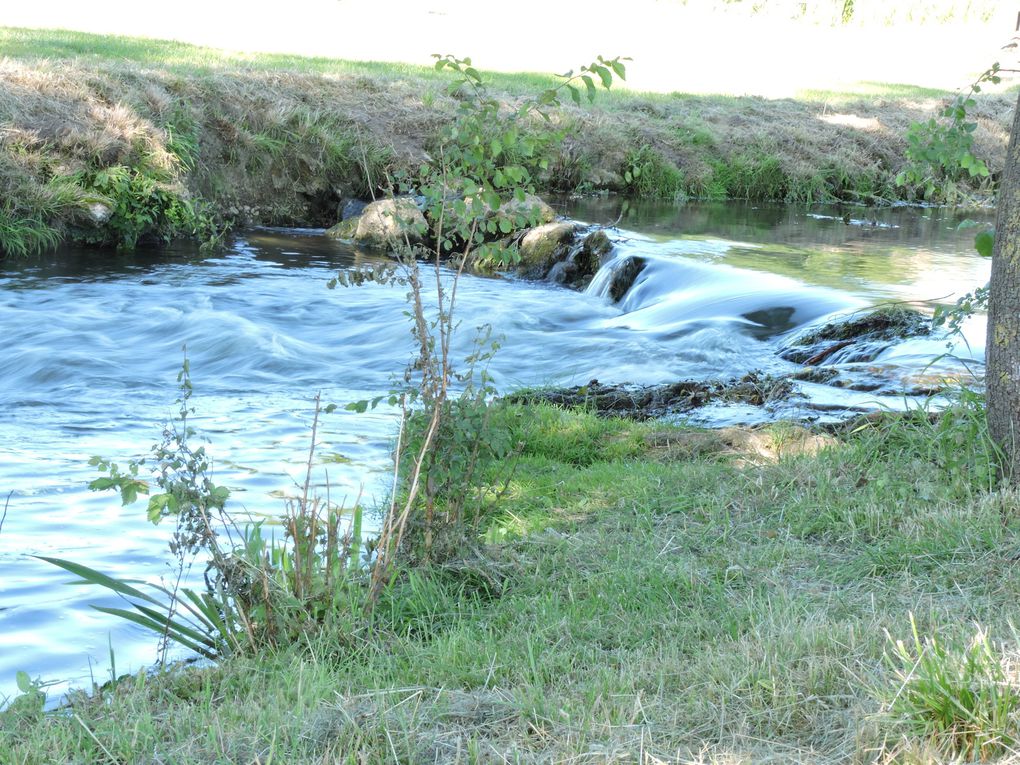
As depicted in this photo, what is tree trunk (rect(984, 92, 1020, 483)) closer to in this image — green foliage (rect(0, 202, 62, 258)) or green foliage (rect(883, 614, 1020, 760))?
green foliage (rect(883, 614, 1020, 760))

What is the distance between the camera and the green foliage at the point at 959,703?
2.61 metres

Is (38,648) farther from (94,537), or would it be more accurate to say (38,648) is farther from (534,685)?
(534,685)

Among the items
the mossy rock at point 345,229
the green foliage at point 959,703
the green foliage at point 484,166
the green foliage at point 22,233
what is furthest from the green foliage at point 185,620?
the mossy rock at point 345,229

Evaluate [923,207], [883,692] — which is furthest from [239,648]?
[923,207]

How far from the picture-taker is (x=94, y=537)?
16.9ft

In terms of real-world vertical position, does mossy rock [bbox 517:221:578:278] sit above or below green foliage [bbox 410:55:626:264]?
below

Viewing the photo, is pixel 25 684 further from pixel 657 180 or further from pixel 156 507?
pixel 657 180

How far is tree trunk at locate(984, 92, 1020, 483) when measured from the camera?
15.1 ft

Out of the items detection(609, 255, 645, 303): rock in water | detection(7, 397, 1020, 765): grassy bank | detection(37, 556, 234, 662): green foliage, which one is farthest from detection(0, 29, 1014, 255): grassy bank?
detection(37, 556, 234, 662): green foliage

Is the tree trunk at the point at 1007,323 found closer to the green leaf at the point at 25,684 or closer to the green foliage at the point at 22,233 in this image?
the green leaf at the point at 25,684

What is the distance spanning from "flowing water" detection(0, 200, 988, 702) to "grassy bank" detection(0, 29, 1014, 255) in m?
0.72

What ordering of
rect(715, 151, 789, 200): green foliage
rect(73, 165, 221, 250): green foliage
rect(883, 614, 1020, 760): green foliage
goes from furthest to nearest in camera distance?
rect(715, 151, 789, 200): green foliage, rect(73, 165, 221, 250): green foliage, rect(883, 614, 1020, 760): green foliage

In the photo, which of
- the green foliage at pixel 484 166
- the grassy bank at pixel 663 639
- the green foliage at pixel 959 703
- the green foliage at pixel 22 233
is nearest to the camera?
the green foliage at pixel 959 703

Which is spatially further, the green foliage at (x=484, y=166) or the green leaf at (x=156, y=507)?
the green foliage at (x=484, y=166)
